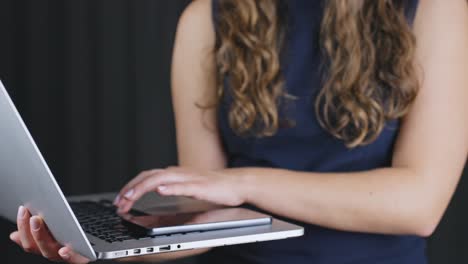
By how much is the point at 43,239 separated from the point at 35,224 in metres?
0.03

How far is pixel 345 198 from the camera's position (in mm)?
1377

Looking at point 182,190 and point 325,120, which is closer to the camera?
point 182,190

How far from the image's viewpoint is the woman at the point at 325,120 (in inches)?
54.2

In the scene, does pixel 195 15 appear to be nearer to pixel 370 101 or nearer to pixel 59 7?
pixel 370 101

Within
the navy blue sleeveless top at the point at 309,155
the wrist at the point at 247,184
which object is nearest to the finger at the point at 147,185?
the wrist at the point at 247,184

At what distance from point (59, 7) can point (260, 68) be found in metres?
1.12

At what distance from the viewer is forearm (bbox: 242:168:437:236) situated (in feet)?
4.49

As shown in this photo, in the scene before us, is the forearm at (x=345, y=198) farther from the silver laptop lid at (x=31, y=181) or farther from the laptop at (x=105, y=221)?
the silver laptop lid at (x=31, y=181)

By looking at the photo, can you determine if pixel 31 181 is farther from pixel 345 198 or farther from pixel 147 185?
pixel 345 198

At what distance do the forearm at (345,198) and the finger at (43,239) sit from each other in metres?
0.32

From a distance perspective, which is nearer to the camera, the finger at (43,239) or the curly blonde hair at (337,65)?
the finger at (43,239)

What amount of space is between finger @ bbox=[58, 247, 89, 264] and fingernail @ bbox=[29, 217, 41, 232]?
49 mm

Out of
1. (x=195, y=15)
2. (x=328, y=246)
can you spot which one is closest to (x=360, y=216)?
(x=328, y=246)

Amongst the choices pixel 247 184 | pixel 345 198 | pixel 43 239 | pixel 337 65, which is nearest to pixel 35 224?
pixel 43 239
